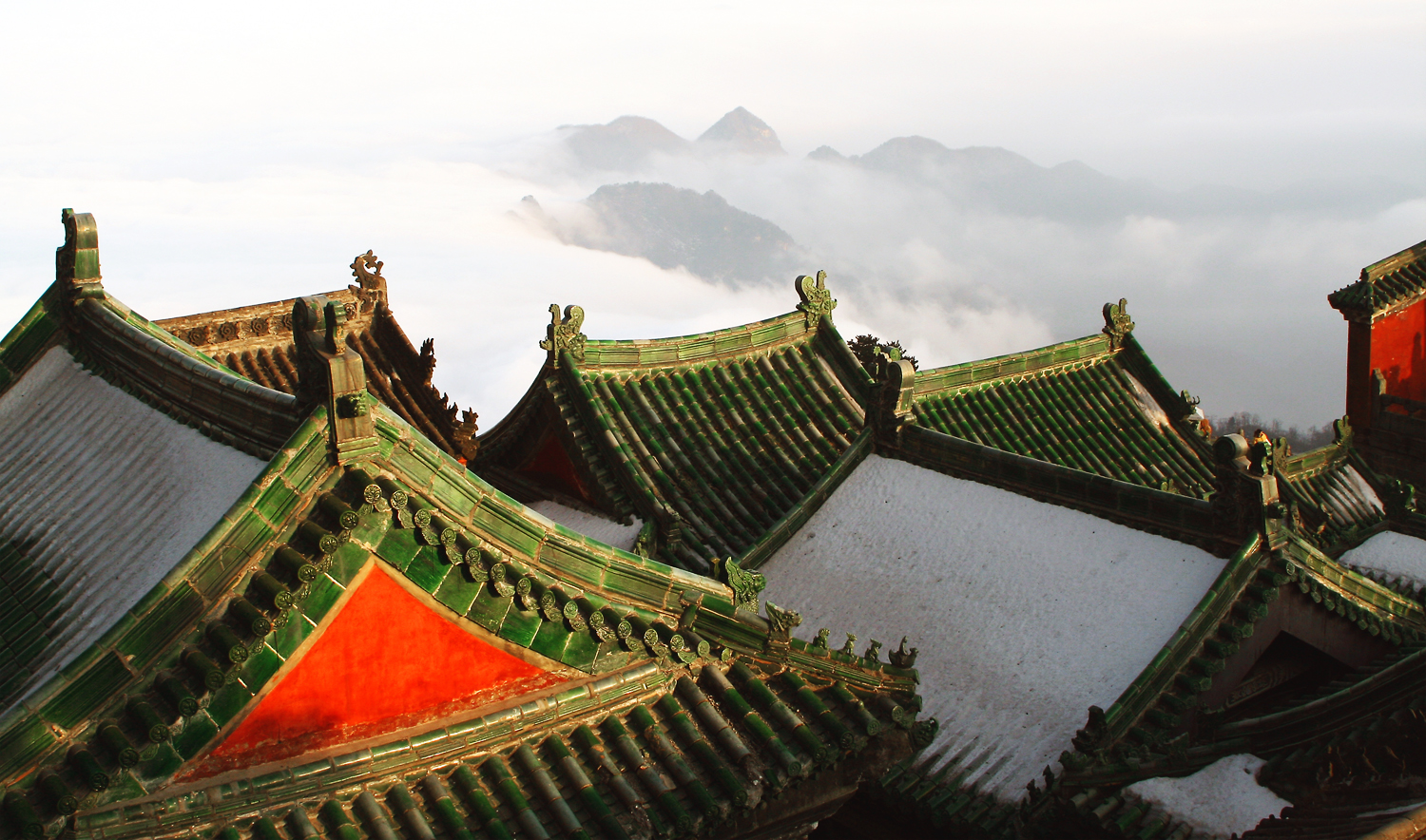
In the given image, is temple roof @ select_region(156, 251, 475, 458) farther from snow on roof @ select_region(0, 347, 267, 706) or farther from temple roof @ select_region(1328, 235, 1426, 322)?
temple roof @ select_region(1328, 235, 1426, 322)

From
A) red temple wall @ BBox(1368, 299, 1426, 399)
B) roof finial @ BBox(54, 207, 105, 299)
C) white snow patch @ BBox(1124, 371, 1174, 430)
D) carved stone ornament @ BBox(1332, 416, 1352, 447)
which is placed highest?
red temple wall @ BBox(1368, 299, 1426, 399)

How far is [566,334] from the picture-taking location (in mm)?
14875

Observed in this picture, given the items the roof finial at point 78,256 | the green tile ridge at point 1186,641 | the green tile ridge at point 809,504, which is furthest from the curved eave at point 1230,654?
the roof finial at point 78,256

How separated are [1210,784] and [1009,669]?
97.4 inches

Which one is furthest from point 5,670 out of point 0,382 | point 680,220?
point 680,220

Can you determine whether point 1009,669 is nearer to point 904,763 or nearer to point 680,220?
point 904,763

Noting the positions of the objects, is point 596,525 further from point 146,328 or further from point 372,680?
point 372,680

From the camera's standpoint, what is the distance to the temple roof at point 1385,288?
27.2 meters

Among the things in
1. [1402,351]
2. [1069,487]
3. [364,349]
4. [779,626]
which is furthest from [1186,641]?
[1402,351]

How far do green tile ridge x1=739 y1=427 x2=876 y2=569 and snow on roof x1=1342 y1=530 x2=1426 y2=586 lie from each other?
601cm

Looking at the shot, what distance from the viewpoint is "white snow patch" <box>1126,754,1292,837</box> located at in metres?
7.75

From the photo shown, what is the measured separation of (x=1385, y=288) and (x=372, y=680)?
27902 mm

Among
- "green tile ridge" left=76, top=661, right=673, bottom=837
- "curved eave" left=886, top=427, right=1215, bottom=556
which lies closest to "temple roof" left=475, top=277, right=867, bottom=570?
"curved eave" left=886, top=427, right=1215, bottom=556

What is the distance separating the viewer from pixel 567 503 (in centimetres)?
1513
